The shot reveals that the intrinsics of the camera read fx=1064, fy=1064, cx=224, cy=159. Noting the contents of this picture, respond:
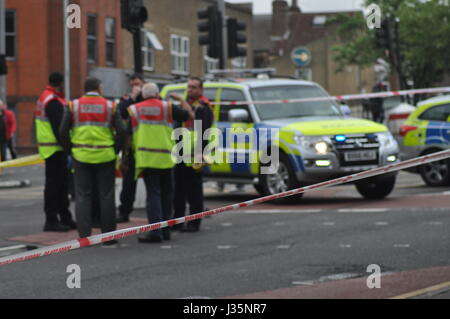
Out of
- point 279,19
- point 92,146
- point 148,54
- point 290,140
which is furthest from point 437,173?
point 279,19

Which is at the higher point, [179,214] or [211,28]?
[211,28]

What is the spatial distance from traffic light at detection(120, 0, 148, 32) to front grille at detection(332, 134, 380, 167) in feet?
11.4

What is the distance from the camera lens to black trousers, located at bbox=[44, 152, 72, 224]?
12586 mm

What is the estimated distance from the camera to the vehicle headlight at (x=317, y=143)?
1474 centimetres

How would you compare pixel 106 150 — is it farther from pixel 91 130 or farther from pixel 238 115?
pixel 238 115

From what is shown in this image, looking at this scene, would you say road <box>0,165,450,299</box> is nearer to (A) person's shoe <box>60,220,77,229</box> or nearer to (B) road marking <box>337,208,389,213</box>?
(B) road marking <box>337,208,389,213</box>

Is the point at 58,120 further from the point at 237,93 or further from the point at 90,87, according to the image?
the point at 237,93

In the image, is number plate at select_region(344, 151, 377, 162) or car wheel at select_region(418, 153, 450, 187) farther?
car wheel at select_region(418, 153, 450, 187)

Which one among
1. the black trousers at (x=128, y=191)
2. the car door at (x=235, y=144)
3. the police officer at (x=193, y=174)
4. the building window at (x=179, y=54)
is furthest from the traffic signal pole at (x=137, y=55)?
the building window at (x=179, y=54)

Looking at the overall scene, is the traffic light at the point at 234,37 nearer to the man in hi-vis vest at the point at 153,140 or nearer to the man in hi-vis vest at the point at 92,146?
the man in hi-vis vest at the point at 153,140

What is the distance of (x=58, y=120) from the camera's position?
12375 millimetres

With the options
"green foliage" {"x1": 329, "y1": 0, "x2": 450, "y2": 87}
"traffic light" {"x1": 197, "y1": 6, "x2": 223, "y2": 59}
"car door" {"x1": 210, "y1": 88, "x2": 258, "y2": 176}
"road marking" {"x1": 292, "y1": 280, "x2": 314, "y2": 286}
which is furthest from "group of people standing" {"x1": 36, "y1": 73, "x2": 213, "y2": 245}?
"green foliage" {"x1": 329, "y1": 0, "x2": 450, "y2": 87}

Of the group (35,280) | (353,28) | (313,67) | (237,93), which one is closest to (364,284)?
(35,280)
